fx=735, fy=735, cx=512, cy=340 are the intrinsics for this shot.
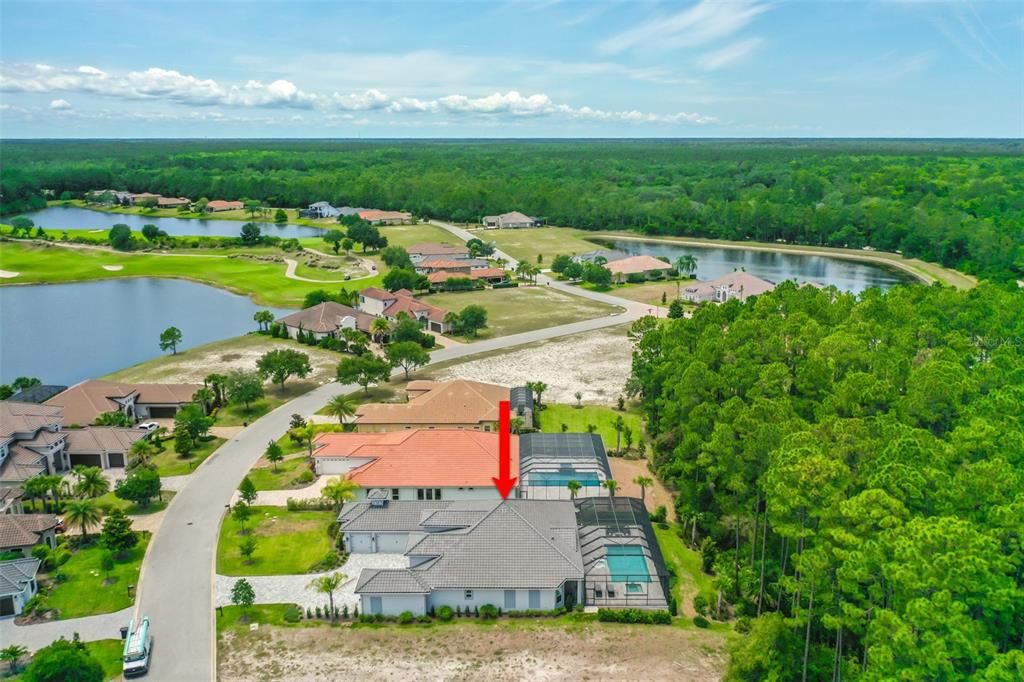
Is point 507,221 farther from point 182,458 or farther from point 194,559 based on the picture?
point 194,559

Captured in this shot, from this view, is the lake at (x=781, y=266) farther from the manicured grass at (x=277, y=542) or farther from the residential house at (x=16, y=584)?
the residential house at (x=16, y=584)

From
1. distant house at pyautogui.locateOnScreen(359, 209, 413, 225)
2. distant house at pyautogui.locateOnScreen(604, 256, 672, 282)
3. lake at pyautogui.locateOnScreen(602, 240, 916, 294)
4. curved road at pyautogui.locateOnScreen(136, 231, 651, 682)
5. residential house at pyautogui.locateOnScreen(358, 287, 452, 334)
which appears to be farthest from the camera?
distant house at pyautogui.locateOnScreen(359, 209, 413, 225)

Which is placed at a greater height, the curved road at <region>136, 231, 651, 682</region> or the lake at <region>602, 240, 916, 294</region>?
the lake at <region>602, 240, 916, 294</region>

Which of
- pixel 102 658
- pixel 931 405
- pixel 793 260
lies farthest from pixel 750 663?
pixel 793 260

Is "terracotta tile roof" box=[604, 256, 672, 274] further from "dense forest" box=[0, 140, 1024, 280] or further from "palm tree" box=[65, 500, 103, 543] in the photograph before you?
"palm tree" box=[65, 500, 103, 543]

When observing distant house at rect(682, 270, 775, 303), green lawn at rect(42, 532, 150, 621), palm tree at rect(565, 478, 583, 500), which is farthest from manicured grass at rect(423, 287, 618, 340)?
green lawn at rect(42, 532, 150, 621)

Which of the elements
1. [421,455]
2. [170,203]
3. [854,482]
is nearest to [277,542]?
[421,455]
